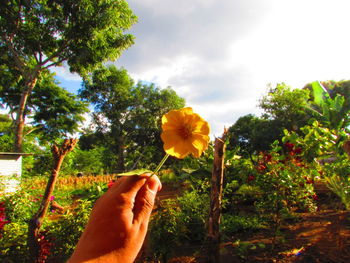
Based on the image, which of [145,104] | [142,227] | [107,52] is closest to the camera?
[142,227]

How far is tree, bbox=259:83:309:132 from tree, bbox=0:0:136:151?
43.6ft

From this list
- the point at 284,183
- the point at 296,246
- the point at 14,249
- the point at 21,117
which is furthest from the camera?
the point at 21,117

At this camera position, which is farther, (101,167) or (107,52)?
(101,167)

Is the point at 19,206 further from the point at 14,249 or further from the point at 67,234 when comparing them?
the point at 67,234

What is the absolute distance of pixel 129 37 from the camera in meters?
12.9

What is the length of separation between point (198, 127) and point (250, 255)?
299cm

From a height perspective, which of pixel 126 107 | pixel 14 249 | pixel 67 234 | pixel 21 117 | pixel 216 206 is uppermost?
pixel 126 107

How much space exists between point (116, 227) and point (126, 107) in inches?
840

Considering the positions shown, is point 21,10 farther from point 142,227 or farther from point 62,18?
point 142,227

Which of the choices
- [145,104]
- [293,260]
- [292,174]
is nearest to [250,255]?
A: [293,260]

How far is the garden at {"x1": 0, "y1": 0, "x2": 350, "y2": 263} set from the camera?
2.58 m

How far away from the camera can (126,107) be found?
21344 mm

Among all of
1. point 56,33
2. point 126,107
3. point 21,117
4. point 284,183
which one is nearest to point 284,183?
point 284,183

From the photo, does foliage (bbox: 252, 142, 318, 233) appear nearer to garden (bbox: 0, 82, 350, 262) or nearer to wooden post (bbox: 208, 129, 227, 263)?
garden (bbox: 0, 82, 350, 262)
